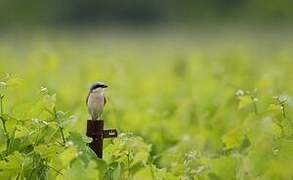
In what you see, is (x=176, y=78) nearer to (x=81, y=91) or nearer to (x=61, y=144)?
(x=81, y=91)

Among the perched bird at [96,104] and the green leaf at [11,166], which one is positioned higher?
the perched bird at [96,104]

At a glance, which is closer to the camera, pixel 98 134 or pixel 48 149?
pixel 48 149

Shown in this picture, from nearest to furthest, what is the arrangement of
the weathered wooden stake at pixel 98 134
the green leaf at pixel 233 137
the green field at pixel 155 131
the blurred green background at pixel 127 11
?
the green field at pixel 155 131, the weathered wooden stake at pixel 98 134, the green leaf at pixel 233 137, the blurred green background at pixel 127 11

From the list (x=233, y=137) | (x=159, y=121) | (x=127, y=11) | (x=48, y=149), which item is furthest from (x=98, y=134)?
(x=127, y=11)

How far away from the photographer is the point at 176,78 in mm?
11227

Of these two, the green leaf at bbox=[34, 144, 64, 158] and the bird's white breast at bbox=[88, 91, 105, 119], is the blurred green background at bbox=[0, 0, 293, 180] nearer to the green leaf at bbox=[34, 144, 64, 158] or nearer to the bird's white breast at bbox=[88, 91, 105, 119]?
the green leaf at bbox=[34, 144, 64, 158]

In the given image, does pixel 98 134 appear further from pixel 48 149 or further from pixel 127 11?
pixel 127 11

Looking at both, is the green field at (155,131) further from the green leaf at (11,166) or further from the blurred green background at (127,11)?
the blurred green background at (127,11)

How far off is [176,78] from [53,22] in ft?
98.4

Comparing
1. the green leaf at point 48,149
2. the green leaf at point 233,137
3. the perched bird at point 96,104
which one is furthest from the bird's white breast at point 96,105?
the green leaf at point 233,137

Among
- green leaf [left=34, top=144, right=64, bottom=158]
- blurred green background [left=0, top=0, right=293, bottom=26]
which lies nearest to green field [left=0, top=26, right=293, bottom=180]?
green leaf [left=34, top=144, right=64, bottom=158]

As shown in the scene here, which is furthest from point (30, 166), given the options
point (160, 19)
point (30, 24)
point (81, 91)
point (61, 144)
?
point (160, 19)

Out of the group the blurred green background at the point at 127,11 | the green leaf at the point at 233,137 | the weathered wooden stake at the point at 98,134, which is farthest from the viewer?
the blurred green background at the point at 127,11

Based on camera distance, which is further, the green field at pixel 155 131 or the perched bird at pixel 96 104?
the perched bird at pixel 96 104
